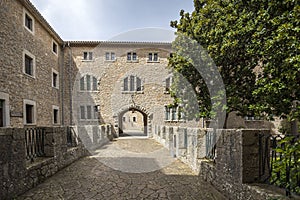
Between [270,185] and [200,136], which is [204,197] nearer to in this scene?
[270,185]

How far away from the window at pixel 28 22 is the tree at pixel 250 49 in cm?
812

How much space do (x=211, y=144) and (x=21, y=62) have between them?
31.7ft

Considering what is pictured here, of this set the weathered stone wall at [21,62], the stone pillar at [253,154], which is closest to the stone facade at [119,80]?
the weathered stone wall at [21,62]

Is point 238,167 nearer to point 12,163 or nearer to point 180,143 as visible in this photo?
point 180,143

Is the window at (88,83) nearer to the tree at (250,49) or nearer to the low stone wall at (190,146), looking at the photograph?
the tree at (250,49)

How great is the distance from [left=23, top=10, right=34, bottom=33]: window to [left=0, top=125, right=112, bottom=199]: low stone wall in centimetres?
781

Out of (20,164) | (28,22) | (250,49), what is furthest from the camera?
(28,22)

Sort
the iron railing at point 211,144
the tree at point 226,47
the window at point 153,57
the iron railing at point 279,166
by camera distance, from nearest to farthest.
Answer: the iron railing at point 279,166 < the iron railing at point 211,144 < the tree at point 226,47 < the window at point 153,57

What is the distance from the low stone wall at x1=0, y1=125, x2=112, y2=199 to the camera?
3.07m

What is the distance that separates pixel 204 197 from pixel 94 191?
7.34ft

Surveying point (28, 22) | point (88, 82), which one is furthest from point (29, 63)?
point (88, 82)

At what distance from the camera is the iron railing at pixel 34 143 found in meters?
4.06

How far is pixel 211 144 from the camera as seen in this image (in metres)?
4.37

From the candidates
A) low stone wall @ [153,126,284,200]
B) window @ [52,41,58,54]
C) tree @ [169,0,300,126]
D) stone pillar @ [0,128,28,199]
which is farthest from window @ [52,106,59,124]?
low stone wall @ [153,126,284,200]
